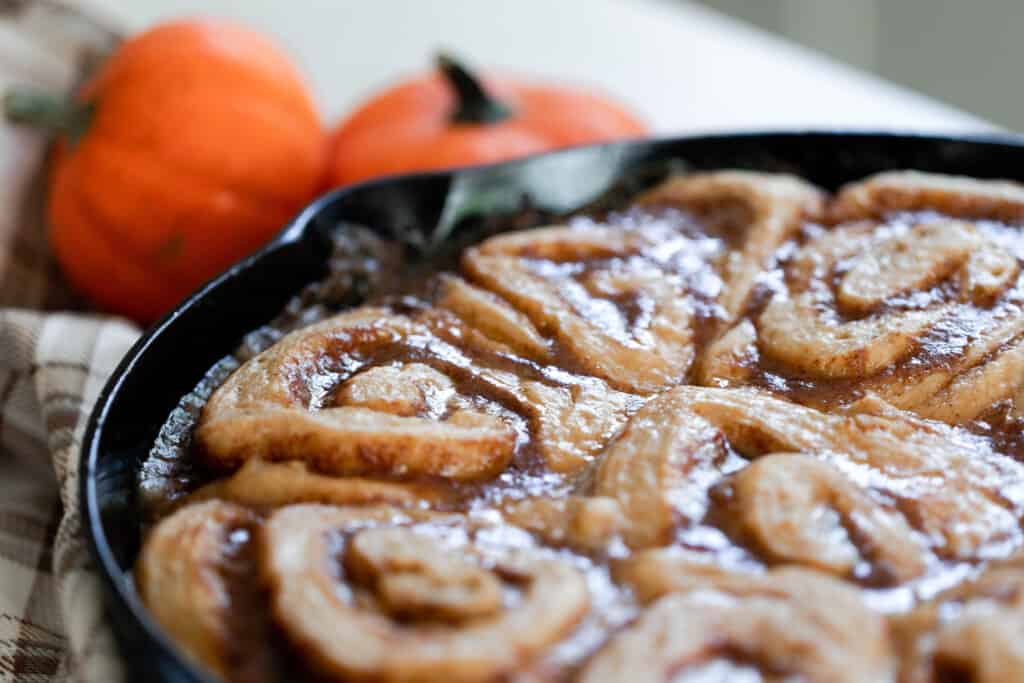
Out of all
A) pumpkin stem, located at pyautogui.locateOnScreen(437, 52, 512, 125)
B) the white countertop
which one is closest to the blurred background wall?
the white countertop

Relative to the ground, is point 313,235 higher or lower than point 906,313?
lower

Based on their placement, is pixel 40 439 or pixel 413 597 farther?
pixel 40 439

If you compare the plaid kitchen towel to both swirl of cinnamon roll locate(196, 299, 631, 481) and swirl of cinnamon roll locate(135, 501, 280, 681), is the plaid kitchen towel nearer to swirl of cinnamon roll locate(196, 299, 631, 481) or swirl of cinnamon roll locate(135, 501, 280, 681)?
swirl of cinnamon roll locate(135, 501, 280, 681)

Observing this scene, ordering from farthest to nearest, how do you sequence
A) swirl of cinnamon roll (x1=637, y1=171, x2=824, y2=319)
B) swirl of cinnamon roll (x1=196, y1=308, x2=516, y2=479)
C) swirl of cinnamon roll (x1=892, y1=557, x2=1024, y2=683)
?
swirl of cinnamon roll (x1=637, y1=171, x2=824, y2=319), swirl of cinnamon roll (x1=196, y1=308, x2=516, y2=479), swirl of cinnamon roll (x1=892, y1=557, x2=1024, y2=683)

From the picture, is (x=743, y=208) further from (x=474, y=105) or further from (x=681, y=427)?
(x=474, y=105)

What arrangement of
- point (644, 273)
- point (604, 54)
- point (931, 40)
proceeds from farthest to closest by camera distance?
1. point (931, 40)
2. point (604, 54)
3. point (644, 273)

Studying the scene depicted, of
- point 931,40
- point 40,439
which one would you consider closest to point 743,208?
point 40,439

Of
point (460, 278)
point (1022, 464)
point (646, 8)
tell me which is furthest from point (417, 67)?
point (1022, 464)

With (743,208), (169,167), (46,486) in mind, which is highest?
(743,208)
